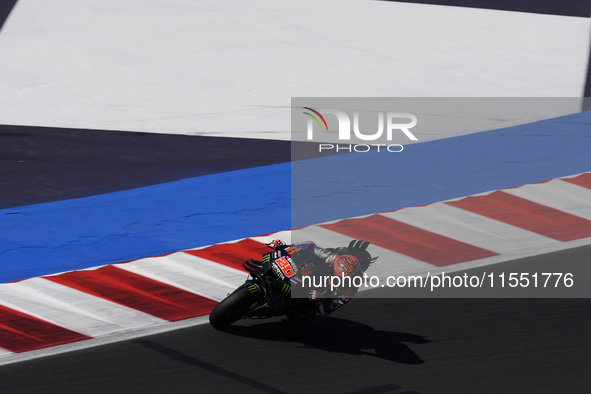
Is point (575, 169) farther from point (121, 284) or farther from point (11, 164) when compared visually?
point (11, 164)

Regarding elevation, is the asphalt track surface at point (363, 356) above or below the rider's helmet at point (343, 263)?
below

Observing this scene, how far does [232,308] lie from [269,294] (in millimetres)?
357

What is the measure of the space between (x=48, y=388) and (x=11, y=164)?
6.01 m

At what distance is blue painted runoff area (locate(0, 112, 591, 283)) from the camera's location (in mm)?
9836

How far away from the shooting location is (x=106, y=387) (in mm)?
6793

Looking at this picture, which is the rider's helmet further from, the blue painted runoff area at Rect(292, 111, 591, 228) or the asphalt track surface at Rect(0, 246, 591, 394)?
the blue painted runoff area at Rect(292, 111, 591, 228)

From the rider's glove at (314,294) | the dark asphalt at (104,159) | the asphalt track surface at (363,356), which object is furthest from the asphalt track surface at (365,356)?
the dark asphalt at (104,159)

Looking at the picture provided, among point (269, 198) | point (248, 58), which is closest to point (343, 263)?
point (269, 198)

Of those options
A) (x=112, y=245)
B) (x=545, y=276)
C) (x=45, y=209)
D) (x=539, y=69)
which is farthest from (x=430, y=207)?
(x=539, y=69)

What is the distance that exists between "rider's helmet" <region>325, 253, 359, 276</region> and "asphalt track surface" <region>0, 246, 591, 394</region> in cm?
60

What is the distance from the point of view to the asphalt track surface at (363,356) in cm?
684

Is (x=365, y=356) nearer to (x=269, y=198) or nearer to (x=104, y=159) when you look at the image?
(x=269, y=198)

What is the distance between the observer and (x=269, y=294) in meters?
7.54

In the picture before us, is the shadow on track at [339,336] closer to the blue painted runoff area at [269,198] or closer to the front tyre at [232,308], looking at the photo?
the front tyre at [232,308]
